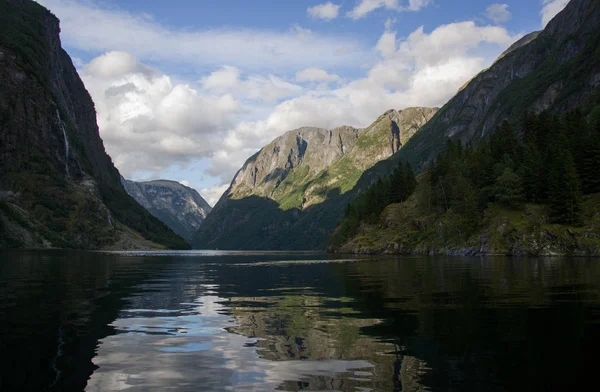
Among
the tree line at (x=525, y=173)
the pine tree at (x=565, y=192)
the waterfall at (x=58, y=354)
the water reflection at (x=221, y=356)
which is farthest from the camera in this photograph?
the tree line at (x=525, y=173)

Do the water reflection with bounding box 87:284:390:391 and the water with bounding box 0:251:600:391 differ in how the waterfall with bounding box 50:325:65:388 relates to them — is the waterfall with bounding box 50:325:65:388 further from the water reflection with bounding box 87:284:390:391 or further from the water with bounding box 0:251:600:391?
the water reflection with bounding box 87:284:390:391

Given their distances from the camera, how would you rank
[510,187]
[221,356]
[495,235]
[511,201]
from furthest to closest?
[510,187] → [511,201] → [495,235] → [221,356]

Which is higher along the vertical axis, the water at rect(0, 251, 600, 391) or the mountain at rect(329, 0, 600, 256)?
the mountain at rect(329, 0, 600, 256)

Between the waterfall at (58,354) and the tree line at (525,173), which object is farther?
the tree line at (525,173)

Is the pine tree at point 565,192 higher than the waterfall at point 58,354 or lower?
higher

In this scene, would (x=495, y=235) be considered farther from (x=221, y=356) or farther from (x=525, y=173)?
(x=221, y=356)

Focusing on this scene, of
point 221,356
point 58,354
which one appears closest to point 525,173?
point 221,356

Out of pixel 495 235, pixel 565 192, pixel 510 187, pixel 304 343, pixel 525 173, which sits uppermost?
pixel 525 173

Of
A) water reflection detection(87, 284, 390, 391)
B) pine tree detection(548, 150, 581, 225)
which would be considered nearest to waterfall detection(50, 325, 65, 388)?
water reflection detection(87, 284, 390, 391)

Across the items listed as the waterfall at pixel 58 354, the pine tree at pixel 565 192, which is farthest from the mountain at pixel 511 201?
the waterfall at pixel 58 354

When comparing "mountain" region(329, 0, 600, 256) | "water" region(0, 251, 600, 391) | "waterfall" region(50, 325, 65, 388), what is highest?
"mountain" region(329, 0, 600, 256)

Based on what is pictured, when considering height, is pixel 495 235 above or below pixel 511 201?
below

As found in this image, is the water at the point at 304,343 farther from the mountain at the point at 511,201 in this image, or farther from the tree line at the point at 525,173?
the tree line at the point at 525,173

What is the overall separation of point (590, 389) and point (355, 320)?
1148 cm
